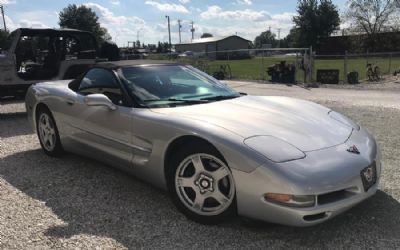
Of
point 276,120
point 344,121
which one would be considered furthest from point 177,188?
point 344,121

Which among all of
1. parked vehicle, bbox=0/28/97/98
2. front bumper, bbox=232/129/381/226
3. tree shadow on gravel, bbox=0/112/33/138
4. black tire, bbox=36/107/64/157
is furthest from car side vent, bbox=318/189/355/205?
parked vehicle, bbox=0/28/97/98

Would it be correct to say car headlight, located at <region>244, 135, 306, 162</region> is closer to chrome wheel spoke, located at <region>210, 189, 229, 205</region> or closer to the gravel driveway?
chrome wheel spoke, located at <region>210, 189, 229, 205</region>

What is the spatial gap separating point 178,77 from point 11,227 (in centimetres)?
221

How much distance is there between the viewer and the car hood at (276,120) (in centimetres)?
356

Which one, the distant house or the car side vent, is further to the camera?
the distant house

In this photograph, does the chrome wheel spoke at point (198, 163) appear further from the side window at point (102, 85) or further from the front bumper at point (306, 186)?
the side window at point (102, 85)

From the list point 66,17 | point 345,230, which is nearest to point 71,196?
point 345,230

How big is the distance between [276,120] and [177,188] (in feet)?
3.36

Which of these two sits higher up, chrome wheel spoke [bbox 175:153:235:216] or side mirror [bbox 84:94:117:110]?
side mirror [bbox 84:94:117:110]

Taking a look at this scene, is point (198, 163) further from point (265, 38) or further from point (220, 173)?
point (265, 38)

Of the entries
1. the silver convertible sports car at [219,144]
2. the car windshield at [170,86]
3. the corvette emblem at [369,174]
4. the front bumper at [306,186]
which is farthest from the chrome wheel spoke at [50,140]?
the corvette emblem at [369,174]

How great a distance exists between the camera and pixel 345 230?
3.46 m

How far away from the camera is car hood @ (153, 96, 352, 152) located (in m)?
3.56

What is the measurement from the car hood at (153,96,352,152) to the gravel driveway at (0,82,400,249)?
0.66 metres
